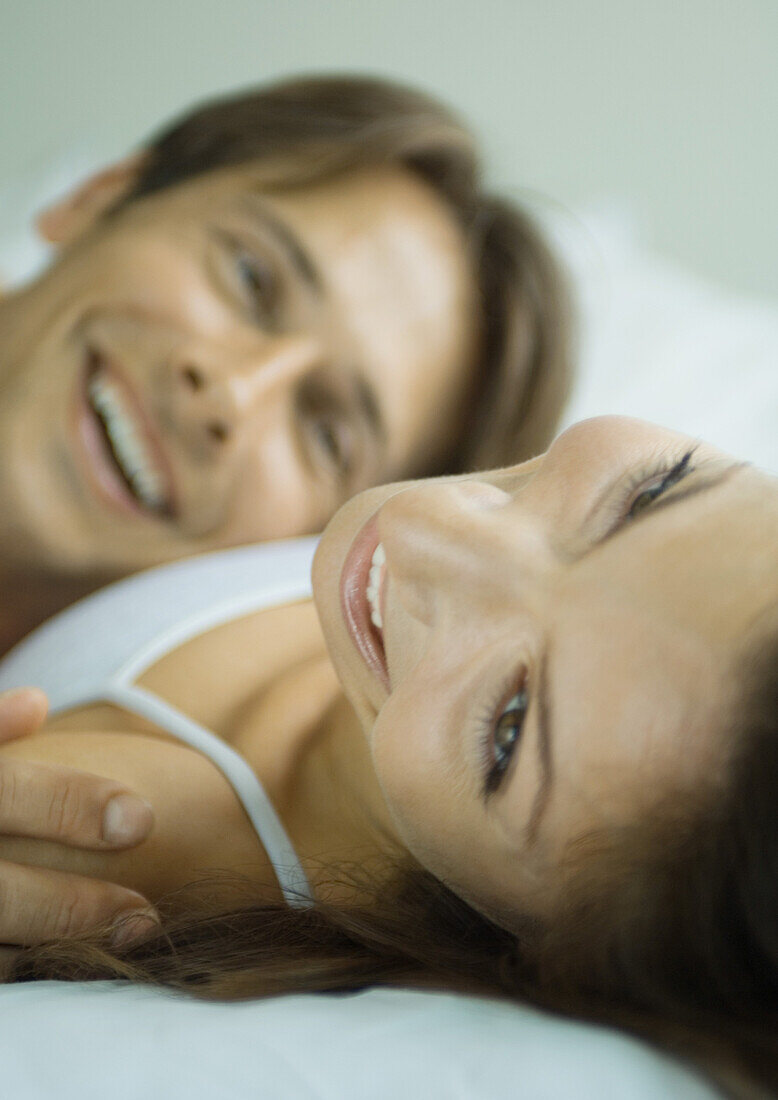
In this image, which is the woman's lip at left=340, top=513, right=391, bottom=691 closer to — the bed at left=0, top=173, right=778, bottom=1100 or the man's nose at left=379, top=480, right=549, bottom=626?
the man's nose at left=379, top=480, right=549, bottom=626

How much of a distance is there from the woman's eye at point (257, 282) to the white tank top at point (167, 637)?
29cm

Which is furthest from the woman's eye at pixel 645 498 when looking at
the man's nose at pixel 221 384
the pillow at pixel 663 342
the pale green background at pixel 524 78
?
the pale green background at pixel 524 78

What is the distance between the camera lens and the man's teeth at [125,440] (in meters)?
1.11

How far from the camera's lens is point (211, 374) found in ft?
3.55

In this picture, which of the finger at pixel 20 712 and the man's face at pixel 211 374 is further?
the man's face at pixel 211 374

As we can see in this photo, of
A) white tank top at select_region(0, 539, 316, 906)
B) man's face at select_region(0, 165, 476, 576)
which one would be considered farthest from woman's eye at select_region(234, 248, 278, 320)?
white tank top at select_region(0, 539, 316, 906)

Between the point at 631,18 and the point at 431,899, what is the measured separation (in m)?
1.61

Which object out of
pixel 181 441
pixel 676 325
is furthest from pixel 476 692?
pixel 676 325

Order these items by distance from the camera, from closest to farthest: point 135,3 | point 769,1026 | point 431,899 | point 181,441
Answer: point 769,1026
point 431,899
point 181,441
point 135,3

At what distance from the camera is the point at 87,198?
142 centimetres

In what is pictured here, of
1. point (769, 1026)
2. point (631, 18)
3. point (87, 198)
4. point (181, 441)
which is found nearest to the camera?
point (769, 1026)

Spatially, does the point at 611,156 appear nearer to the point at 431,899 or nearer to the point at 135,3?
the point at 135,3

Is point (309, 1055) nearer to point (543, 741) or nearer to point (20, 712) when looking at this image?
point (543, 741)

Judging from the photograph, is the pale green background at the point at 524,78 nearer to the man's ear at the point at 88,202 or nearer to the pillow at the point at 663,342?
the pillow at the point at 663,342
